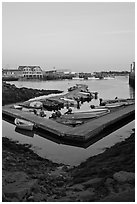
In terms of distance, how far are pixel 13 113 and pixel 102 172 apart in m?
9.92

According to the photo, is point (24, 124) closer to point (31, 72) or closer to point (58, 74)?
point (31, 72)

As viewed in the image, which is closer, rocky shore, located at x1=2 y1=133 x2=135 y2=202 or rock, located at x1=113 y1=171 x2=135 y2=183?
rocky shore, located at x1=2 y1=133 x2=135 y2=202

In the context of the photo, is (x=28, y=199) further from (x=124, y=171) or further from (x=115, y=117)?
(x=115, y=117)

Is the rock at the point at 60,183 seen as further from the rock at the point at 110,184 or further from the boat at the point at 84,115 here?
the boat at the point at 84,115

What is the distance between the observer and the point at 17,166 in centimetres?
598

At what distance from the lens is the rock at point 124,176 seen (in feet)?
13.6

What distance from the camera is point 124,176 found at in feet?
14.1

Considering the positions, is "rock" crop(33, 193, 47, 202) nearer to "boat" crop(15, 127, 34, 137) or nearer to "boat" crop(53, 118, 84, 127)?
"boat" crop(15, 127, 34, 137)

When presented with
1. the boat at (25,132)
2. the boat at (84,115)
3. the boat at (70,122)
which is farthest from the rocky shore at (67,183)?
the boat at (84,115)

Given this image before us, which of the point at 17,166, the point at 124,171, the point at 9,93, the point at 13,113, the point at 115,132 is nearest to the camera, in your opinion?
the point at 124,171

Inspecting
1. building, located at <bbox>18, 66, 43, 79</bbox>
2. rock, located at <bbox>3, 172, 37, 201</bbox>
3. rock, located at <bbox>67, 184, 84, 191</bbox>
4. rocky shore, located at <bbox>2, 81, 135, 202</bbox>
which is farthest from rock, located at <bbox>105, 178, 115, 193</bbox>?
building, located at <bbox>18, 66, 43, 79</bbox>

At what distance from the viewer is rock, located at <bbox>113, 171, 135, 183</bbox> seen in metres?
4.16

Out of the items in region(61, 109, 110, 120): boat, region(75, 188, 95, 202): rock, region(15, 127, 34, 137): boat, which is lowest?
region(15, 127, 34, 137): boat

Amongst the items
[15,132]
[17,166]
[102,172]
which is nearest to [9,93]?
[15,132]
